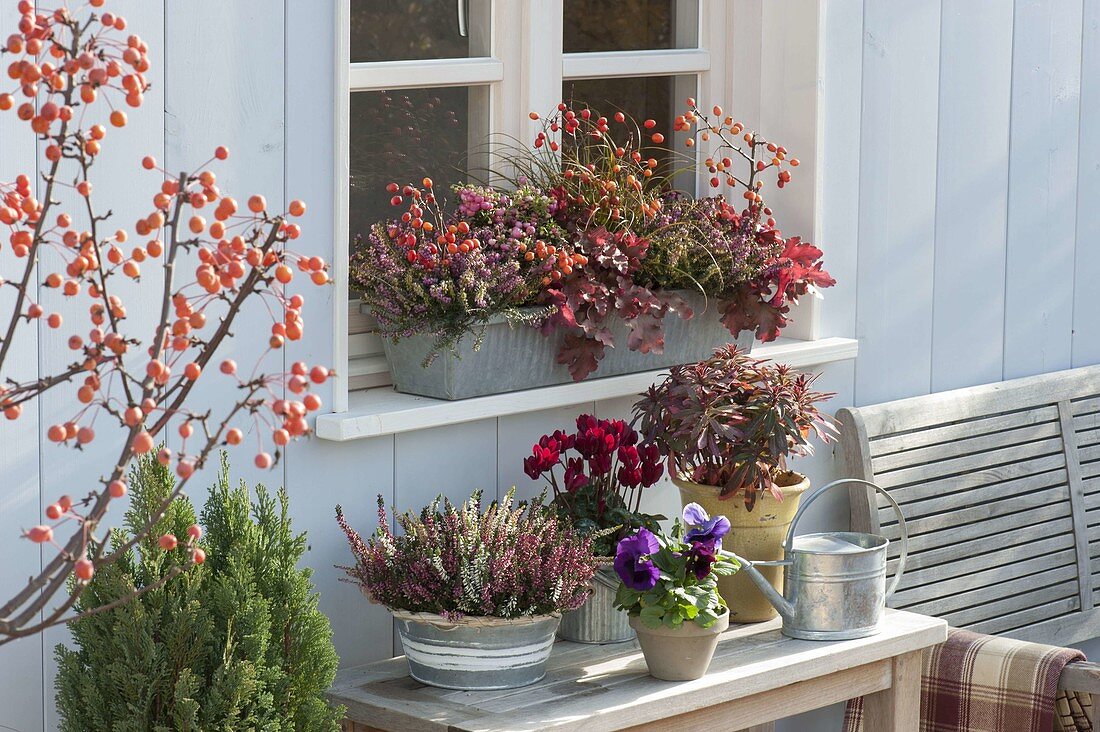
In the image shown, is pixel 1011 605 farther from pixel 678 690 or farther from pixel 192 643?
pixel 192 643

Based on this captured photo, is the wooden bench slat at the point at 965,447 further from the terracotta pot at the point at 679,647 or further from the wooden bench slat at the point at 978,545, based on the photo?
the terracotta pot at the point at 679,647

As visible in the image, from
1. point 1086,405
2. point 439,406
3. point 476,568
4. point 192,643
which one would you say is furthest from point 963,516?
point 192,643

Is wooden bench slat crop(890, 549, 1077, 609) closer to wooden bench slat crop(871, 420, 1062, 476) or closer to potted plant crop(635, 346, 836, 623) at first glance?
wooden bench slat crop(871, 420, 1062, 476)

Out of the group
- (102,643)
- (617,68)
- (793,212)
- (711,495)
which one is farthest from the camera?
(793,212)

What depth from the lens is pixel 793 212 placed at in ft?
9.59

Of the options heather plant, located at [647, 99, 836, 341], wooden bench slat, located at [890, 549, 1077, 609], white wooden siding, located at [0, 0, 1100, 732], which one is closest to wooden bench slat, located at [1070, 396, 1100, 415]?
white wooden siding, located at [0, 0, 1100, 732]

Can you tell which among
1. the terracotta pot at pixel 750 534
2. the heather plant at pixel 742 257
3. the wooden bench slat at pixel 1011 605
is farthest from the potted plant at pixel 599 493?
the wooden bench slat at pixel 1011 605

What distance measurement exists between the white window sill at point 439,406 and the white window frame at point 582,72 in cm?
4

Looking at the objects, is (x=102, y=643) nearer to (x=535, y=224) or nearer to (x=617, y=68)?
(x=535, y=224)

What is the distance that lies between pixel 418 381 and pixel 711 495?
507mm

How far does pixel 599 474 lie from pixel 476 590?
373 millimetres

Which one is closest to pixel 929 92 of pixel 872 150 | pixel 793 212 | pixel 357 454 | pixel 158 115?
pixel 872 150

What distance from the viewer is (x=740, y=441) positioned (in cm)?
234

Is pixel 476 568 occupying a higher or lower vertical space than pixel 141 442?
lower
